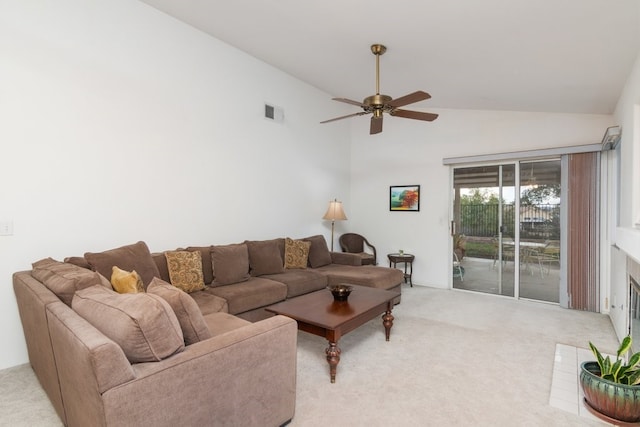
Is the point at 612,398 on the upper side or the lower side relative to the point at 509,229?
lower

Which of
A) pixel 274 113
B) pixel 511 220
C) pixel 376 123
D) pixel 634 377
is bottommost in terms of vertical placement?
pixel 634 377

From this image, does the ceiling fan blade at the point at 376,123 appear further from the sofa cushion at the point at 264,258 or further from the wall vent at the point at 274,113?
the sofa cushion at the point at 264,258

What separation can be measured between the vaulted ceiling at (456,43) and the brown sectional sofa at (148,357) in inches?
105

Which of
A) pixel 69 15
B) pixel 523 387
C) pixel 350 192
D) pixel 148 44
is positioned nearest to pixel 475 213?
pixel 350 192

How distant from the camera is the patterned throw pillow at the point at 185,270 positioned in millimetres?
3291

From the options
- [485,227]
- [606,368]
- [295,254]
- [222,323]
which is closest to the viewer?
[606,368]

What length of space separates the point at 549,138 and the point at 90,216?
554cm

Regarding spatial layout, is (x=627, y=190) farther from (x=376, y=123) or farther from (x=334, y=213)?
(x=334, y=213)

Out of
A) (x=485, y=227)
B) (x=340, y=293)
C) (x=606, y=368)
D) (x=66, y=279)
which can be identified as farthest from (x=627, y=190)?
(x=66, y=279)

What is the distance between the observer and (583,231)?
167 inches

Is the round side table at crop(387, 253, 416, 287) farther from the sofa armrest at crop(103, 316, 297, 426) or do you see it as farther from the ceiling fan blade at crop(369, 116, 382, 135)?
the sofa armrest at crop(103, 316, 297, 426)

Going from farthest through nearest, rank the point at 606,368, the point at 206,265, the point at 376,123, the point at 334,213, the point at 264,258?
the point at 334,213, the point at 264,258, the point at 206,265, the point at 376,123, the point at 606,368

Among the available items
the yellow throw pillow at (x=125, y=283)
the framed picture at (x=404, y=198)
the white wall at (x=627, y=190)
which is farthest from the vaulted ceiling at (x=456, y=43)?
the yellow throw pillow at (x=125, y=283)

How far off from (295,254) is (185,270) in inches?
64.3
